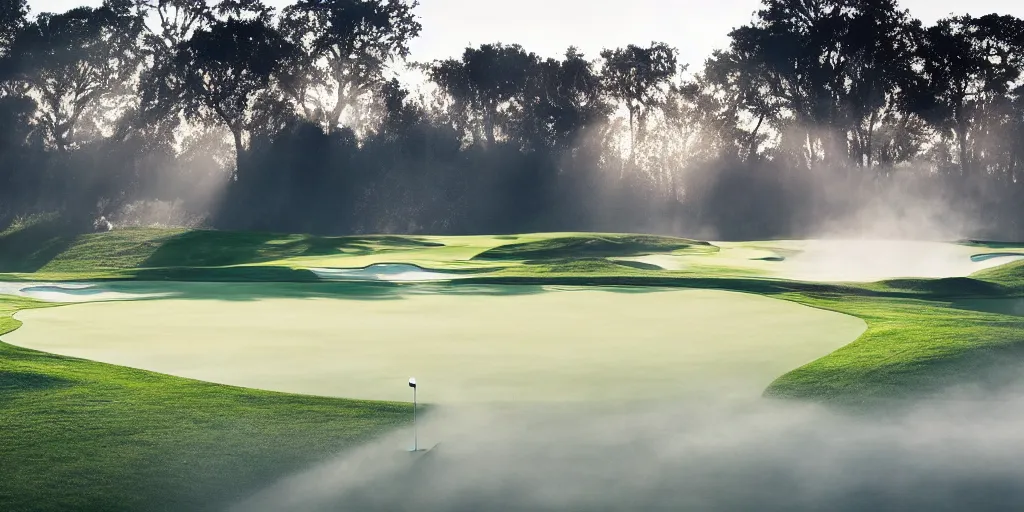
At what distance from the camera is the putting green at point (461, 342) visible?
39.9 ft

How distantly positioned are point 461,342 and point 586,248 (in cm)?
2828

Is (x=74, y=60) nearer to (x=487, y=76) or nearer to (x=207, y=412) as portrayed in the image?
(x=487, y=76)

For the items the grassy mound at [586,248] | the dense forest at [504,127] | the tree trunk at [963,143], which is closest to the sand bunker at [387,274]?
the grassy mound at [586,248]

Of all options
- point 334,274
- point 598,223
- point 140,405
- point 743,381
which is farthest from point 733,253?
point 140,405

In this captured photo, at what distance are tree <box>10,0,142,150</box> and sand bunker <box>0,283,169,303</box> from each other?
4437cm

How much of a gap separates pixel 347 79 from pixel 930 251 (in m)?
40.7

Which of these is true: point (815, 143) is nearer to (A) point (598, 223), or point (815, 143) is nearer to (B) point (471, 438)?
(A) point (598, 223)

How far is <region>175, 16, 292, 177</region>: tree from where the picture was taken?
67.3m

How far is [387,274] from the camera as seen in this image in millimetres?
33062

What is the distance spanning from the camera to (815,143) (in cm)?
7294

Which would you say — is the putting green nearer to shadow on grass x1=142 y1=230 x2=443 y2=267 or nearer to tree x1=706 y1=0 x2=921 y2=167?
shadow on grass x1=142 y1=230 x2=443 y2=267

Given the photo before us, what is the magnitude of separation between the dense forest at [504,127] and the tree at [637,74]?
0.49ft

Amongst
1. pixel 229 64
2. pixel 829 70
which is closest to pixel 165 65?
pixel 229 64

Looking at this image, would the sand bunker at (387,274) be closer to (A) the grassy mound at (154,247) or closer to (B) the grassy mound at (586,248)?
(B) the grassy mound at (586,248)
